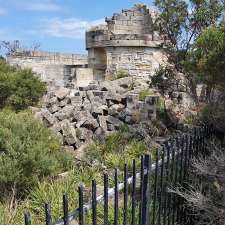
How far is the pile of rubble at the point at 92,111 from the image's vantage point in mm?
10250

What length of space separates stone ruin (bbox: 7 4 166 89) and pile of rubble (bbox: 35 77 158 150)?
2.74m

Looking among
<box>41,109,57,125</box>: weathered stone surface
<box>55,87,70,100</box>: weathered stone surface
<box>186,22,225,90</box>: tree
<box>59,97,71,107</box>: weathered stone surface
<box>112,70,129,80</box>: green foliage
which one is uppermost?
<box>186,22,225,90</box>: tree

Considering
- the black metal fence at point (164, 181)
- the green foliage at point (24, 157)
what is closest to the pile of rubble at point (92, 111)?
the green foliage at point (24, 157)

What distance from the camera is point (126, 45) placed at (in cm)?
1630

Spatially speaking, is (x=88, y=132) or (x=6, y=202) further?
(x=88, y=132)

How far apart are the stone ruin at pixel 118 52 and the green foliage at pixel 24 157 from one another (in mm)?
8441

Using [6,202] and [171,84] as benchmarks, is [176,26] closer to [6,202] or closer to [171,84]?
[171,84]

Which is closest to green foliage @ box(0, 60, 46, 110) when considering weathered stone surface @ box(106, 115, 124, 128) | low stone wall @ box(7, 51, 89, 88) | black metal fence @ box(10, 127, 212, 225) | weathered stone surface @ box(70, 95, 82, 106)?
weathered stone surface @ box(70, 95, 82, 106)

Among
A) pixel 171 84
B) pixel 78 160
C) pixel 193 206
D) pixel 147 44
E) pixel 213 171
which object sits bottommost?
pixel 78 160

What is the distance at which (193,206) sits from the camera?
13.8 ft

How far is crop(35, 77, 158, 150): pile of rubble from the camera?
1025 cm

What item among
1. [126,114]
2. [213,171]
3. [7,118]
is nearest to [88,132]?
[126,114]

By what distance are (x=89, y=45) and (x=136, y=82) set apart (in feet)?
13.4

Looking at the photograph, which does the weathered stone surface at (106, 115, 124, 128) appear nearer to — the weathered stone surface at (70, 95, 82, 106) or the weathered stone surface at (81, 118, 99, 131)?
the weathered stone surface at (81, 118, 99, 131)
